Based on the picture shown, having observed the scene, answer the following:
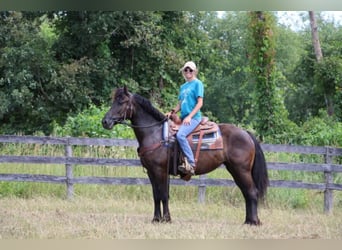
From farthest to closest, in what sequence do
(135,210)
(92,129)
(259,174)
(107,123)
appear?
(92,129) → (135,210) → (259,174) → (107,123)

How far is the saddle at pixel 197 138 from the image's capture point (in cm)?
625

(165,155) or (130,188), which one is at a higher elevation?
(165,155)

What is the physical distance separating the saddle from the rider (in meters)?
0.09

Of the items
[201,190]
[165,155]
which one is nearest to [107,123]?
[165,155]

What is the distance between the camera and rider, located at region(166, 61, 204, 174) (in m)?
6.07

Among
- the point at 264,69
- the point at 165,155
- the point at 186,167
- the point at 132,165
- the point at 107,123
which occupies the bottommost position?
the point at 132,165

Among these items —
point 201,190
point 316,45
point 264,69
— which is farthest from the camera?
point 316,45

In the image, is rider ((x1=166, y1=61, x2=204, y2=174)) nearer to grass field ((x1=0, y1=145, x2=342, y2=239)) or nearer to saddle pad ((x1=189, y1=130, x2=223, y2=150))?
saddle pad ((x1=189, y1=130, x2=223, y2=150))

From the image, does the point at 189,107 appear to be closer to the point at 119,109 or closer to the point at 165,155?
the point at 165,155

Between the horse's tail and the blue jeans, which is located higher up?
the blue jeans

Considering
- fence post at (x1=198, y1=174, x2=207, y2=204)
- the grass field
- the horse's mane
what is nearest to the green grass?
the grass field

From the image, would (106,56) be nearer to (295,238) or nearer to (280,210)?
(280,210)

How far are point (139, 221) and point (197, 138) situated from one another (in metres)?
1.18

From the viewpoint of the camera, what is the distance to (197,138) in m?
6.28
